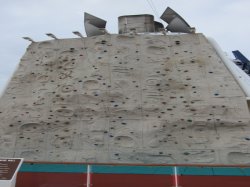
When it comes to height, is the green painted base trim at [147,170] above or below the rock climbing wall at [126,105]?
below

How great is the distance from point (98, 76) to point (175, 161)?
231 centimetres

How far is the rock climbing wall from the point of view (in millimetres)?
7145

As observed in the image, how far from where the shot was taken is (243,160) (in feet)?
22.6

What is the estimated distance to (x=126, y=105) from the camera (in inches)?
301

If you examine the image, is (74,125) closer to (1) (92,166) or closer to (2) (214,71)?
(1) (92,166)

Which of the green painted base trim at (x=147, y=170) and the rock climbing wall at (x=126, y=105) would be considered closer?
the green painted base trim at (x=147, y=170)

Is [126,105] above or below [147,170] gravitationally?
above

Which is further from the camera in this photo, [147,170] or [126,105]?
[126,105]

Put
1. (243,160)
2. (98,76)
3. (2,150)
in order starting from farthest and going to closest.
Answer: (98,76) → (2,150) → (243,160)

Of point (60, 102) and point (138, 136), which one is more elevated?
point (60, 102)

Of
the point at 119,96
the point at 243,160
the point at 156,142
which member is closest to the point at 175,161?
the point at 156,142

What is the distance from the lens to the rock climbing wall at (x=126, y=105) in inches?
281

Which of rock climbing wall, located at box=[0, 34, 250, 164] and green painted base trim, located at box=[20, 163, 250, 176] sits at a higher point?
rock climbing wall, located at box=[0, 34, 250, 164]

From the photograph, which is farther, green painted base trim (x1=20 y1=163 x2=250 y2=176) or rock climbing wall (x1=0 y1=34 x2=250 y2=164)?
rock climbing wall (x1=0 y1=34 x2=250 y2=164)
